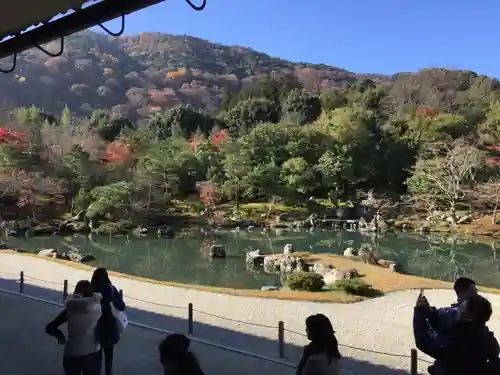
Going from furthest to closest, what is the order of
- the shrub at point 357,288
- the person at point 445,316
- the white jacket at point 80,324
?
1. the shrub at point 357,288
2. the white jacket at point 80,324
3. the person at point 445,316

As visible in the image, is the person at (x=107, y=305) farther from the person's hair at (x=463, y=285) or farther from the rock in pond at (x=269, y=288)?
the rock in pond at (x=269, y=288)

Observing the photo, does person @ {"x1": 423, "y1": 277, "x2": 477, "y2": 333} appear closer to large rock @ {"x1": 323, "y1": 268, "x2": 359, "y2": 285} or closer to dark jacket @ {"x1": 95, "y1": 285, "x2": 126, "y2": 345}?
dark jacket @ {"x1": 95, "y1": 285, "x2": 126, "y2": 345}

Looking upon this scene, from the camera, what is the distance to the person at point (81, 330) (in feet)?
8.74

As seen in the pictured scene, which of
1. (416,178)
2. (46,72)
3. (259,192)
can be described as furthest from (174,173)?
(46,72)

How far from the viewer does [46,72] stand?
63562 mm

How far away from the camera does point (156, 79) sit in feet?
235

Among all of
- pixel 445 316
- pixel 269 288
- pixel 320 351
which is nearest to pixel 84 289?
pixel 320 351

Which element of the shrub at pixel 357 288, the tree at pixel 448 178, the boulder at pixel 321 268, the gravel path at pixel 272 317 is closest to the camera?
the gravel path at pixel 272 317

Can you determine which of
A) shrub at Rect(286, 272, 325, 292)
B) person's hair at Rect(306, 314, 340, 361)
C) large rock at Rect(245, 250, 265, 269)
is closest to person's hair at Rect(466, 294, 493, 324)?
person's hair at Rect(306, 314, 340, 361)

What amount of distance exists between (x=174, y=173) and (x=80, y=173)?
15.8ft

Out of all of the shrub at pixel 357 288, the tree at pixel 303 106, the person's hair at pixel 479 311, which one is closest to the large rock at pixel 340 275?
the shrub at pixel 357 288

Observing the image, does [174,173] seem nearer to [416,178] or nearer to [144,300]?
[416,178]

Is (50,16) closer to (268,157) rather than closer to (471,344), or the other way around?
(471,344)

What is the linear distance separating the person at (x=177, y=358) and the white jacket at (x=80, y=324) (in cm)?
114
